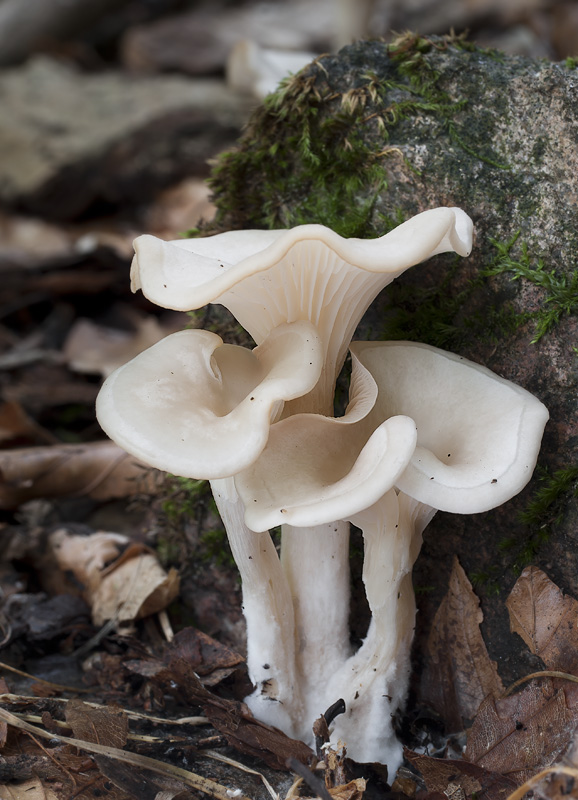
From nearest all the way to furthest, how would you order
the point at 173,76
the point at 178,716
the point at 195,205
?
the point at 178,716
the point at 195,205
the point at 173,76

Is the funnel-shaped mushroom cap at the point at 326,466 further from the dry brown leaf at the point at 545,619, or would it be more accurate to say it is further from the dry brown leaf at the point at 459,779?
the dry brown leaf at the point at 459,779

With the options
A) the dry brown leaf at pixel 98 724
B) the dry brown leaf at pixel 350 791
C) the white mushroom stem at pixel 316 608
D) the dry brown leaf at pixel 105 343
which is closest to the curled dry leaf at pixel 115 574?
the dry brown leaf at pixel 98 724

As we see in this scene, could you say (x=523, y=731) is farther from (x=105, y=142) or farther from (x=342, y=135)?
(x=105, y=142)

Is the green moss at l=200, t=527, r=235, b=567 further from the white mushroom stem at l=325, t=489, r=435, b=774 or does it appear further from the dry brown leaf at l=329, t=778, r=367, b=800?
the dry brown leaf at l=329, t=778, r=367, b=800

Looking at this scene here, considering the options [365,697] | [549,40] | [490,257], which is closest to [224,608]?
[365,697]

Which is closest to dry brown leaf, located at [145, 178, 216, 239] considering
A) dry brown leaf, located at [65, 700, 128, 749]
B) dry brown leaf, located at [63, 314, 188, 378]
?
dry brown leaf, located at [63, 314, 188, 378]

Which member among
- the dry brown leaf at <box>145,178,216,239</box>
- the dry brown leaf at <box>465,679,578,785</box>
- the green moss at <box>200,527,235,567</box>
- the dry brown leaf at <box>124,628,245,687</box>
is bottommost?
the dry brown leaf at <box>145,178,216,239</box>

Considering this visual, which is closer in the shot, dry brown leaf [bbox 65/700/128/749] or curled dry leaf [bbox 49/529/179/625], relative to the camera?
dry brown leaf [bbox 65/700/128/749]

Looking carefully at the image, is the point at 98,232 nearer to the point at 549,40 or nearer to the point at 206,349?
the point at 206,349
